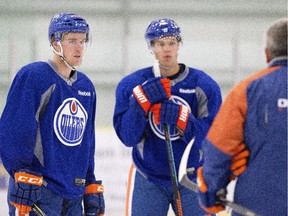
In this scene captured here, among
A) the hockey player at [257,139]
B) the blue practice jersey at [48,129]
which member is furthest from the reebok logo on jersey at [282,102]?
the blue practice jersey at [48,129]

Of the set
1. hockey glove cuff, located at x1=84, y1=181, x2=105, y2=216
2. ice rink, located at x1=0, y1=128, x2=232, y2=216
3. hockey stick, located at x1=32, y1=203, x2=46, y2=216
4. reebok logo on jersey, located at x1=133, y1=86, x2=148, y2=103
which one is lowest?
ice rink, located at x1=0, y1=128, x2=232, y2=216

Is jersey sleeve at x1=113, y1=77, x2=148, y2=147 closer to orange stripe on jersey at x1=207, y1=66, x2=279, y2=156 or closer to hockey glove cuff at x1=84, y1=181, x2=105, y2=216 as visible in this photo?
hockey glove cuff at x1=84, y1=181, x2=105, y2=216

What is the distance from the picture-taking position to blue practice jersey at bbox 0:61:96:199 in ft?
8.78

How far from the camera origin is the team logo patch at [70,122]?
9.14 feet

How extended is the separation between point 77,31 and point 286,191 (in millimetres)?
1177

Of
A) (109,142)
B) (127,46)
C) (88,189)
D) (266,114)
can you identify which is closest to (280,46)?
(266,114)

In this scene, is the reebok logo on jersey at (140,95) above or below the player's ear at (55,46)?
below

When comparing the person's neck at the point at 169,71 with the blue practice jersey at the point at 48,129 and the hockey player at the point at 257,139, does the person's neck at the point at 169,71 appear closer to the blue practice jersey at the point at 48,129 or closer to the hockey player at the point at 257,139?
the blue practice jersey at the point at 48,129

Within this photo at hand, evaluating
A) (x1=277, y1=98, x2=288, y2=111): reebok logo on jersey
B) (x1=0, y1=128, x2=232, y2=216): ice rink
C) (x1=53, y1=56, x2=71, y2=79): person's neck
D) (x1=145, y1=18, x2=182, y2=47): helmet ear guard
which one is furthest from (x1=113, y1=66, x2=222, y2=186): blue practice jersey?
(x1=0, y1=128, x2=232, y2=216): ice rink

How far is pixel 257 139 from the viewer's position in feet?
6.85

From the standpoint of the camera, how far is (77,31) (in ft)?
9.57

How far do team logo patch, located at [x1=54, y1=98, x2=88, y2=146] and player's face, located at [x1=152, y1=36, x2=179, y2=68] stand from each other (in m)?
0.54

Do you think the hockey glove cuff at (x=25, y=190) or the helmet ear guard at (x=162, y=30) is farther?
the helmet ear guard at (x=162, y=30)

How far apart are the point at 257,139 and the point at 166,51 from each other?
1259mm
